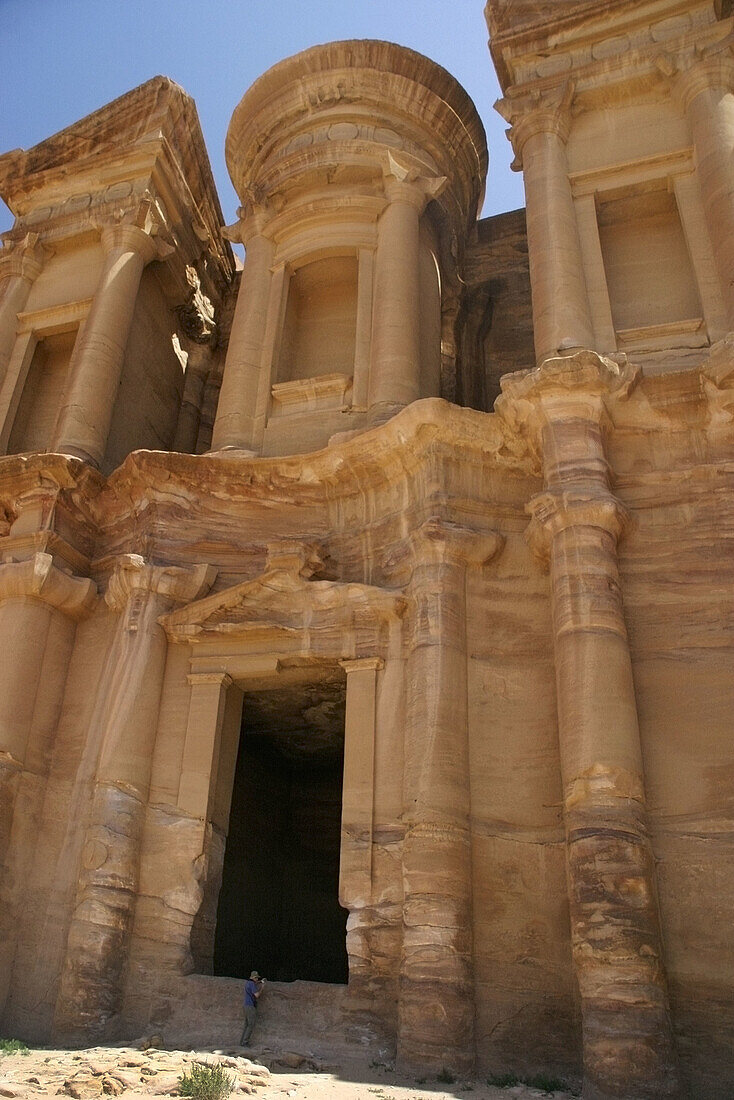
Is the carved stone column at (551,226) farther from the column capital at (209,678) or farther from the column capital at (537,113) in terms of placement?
the column capital at (209,678)

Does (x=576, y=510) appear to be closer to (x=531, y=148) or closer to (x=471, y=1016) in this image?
(x=471, y=1016)

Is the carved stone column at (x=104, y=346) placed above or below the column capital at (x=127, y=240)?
below

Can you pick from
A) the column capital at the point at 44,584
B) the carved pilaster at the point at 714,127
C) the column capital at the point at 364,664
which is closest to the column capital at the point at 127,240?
the column capital at the point at 44,584

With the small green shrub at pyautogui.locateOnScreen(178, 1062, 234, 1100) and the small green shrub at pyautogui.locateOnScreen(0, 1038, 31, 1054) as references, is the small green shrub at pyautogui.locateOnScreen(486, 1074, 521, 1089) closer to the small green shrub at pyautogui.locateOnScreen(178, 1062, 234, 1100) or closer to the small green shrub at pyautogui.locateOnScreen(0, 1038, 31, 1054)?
the small green shrub at pyautogui.locateOnScreen(178, 1062, 234, 1100)

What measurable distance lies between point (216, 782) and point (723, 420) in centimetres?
658

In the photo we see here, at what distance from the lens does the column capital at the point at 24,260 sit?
15.7m

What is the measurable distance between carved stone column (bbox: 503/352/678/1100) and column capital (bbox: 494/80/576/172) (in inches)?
195

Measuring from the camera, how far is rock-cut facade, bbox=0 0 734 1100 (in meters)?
8.13

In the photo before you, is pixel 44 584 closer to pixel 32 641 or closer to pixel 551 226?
pixel 32 641

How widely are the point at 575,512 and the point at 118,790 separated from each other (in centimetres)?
549

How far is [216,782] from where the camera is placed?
10430 millimetres

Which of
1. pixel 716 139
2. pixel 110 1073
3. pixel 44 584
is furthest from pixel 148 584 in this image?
pixel 716 139

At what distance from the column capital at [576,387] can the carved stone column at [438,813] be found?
1474 millimetres

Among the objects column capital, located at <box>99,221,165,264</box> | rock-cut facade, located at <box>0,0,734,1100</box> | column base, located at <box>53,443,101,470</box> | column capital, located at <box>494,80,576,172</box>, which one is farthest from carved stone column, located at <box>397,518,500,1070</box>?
column capital, located at <box>99,221,165,264</box>
